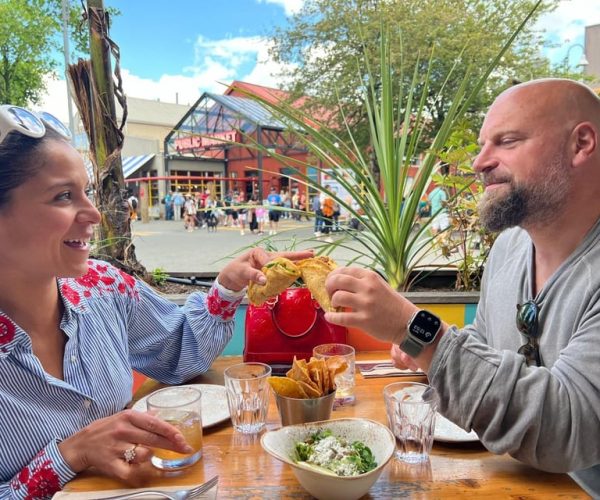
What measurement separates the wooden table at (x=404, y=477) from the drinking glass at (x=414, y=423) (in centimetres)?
3

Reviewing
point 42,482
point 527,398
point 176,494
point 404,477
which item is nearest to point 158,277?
point 42,482

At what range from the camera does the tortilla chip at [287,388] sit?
1126mm

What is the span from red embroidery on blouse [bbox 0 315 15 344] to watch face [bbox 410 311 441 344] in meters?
0.97

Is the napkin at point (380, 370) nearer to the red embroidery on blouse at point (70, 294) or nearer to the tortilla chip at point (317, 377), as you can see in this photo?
the tortilla chip at point (317, 377)

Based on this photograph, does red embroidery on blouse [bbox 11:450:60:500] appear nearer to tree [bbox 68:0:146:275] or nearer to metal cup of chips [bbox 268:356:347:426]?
metal cup of chips [bbox 268:356:347:426]

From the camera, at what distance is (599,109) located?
4.21 ft

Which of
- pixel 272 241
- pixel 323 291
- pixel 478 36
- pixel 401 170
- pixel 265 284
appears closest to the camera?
pixel 323 291

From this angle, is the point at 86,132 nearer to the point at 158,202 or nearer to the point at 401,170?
the point at 401,170

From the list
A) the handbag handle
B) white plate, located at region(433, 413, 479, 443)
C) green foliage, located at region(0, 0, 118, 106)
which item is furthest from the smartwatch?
green foliage, located at region(0, 0, 118, 106)

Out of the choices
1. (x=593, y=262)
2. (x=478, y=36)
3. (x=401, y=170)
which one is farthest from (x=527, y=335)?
(x=478, y=36)

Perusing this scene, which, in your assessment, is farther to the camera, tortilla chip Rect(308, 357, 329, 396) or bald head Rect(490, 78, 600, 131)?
bald head Rect(490, 78, 600, 131)

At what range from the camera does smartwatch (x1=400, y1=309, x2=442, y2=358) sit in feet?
3.18

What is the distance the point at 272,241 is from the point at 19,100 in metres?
14.9

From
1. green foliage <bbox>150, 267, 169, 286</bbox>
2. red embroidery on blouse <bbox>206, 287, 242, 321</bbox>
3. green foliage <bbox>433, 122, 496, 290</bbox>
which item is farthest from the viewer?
green foliage <bbox>150, 267, 169, 286</bbox>
